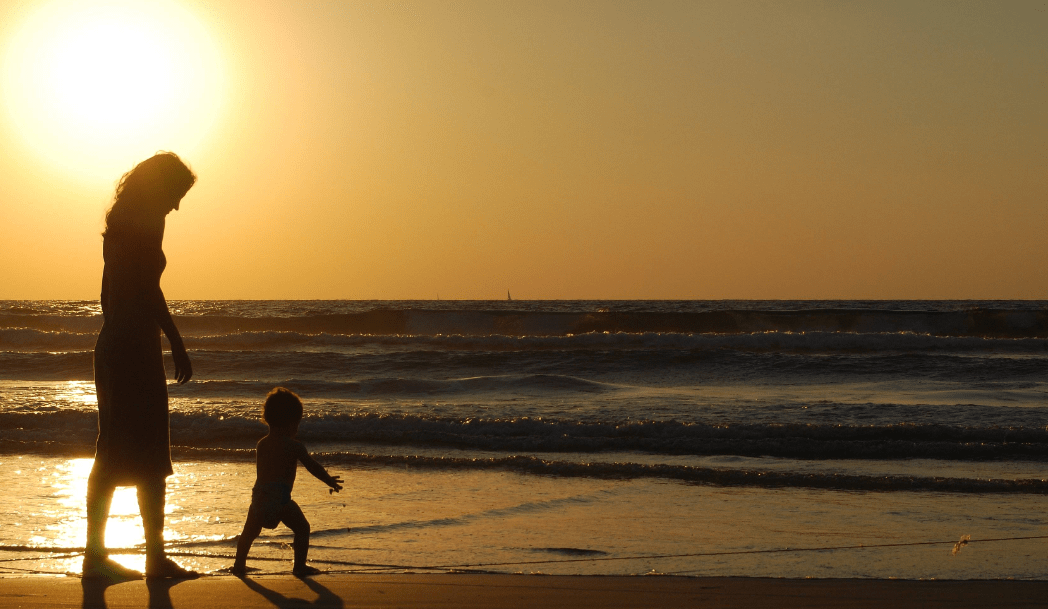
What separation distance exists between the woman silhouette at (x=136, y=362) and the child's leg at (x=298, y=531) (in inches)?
16.2

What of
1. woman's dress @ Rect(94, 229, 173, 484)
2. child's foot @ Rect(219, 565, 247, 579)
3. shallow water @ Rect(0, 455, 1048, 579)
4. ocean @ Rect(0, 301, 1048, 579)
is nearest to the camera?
woman's dress @ Rect(94, 229, 173, 484)

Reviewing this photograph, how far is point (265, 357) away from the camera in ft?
60.3

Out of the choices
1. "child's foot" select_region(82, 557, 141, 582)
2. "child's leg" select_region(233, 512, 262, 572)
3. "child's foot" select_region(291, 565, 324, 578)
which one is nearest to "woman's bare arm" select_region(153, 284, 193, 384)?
"child's leg" select_region(233, 512, 262, 572)

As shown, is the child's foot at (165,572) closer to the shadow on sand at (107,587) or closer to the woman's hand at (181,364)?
the shadow on sand at (107,587)

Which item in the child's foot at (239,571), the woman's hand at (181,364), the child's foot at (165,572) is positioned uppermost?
the woman's hand at (181,364)

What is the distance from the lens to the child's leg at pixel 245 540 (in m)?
3.72

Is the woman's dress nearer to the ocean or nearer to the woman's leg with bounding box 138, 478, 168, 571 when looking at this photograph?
the woman's leg with bounding box 138, 478, 168, 571

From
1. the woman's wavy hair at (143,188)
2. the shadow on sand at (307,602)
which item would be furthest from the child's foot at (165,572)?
the woman's wavy hair at (143,188)

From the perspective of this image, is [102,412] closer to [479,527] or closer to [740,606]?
[479,527]

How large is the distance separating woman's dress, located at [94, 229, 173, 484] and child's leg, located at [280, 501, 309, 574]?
548 millimetres

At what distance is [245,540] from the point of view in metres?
3.77

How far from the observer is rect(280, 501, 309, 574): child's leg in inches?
146

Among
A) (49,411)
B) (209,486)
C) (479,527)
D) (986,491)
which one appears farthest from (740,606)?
(49,411)

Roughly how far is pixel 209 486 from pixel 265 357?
1281 cm
